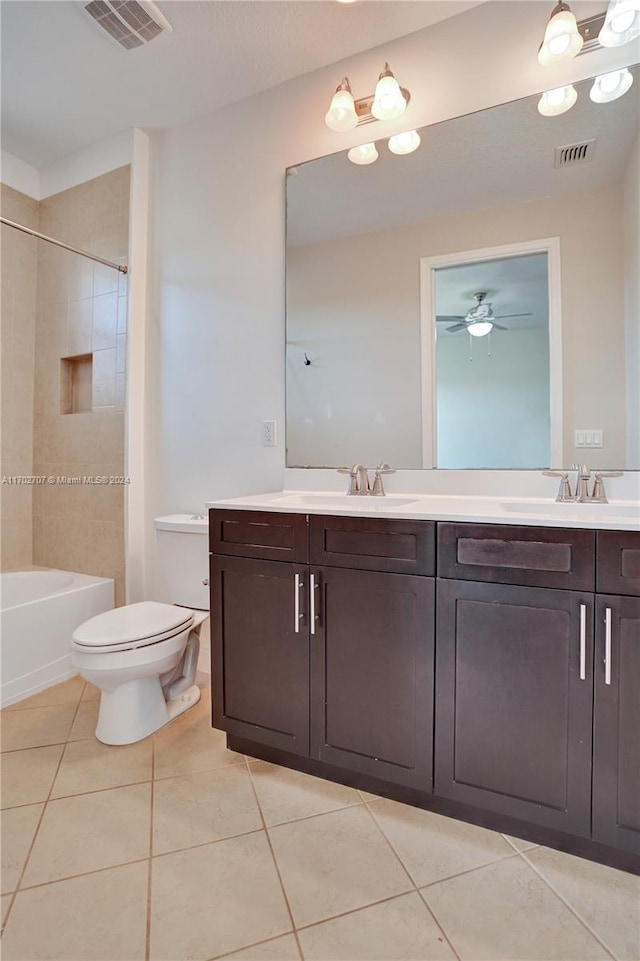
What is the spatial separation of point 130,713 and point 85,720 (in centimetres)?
30

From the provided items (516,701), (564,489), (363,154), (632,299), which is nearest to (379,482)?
(564,489)

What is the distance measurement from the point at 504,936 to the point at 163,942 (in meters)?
0.72

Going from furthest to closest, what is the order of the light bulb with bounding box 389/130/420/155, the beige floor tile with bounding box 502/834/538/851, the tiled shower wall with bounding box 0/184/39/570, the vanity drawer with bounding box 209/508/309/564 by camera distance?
the tiled shower wall with bounding box 0/184/39/570
the light bulb with bounding box 389/130/420/155
the vanity drawer with bounding box 209/508/309/564
the beige floor tile with bounding box 502/834/538/851

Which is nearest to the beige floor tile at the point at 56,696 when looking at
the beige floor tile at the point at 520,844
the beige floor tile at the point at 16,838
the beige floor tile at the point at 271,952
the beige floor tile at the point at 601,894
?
the beige floor tile at the point at 16,838

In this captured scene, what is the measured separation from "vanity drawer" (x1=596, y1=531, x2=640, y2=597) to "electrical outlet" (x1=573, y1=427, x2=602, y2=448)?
0.56 metres

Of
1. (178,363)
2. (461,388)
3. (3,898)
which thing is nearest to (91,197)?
(178,363)

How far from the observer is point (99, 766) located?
1574 millimetres

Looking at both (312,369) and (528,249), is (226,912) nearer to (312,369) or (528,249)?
(312,369)

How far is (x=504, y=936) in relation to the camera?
1001mm

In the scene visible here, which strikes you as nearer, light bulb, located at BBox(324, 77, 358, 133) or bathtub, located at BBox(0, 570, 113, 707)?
light bulb, located at BBox(324, 77, 358, 133)

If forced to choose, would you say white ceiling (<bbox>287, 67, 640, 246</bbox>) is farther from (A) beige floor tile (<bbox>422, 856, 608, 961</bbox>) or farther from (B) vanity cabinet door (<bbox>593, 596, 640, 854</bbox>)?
(A) beige floor tile (<bbox>422, 856, 608, 961</bbox>)

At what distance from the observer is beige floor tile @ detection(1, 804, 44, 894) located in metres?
1.15

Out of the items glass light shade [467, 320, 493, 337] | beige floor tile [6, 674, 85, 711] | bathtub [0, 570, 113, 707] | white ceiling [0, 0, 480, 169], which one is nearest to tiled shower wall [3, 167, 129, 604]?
bathtub [0, 570, 113, 707]

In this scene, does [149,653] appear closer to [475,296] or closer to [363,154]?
[475,296]
